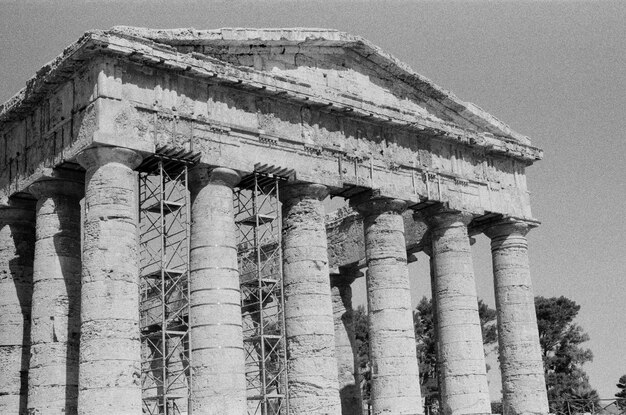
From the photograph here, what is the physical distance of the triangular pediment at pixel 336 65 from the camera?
72.1ft

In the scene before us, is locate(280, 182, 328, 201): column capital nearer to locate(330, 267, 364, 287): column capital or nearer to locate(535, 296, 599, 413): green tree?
locate(330, 267, 364, 287): column capital

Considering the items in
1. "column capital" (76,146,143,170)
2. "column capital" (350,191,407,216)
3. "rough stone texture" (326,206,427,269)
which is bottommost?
"column capital" (76,146,143,170)

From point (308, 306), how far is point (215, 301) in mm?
2950

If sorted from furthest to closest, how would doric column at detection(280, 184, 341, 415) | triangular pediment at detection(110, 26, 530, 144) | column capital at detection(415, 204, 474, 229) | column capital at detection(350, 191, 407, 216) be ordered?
column capital at detection(415, 204, 474, 229) → column capital at detection(350, 191, 407, 216) → triangular pediment at detection(110, 26, 530, 144) → doric column at detection(280, 184, 341, 415)

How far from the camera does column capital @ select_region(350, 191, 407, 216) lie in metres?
24.7

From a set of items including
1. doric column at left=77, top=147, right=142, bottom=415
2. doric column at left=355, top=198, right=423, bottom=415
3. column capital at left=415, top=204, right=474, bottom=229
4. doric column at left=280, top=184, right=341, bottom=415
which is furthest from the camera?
column capital at left=415, top=204, right=474, bottom=229

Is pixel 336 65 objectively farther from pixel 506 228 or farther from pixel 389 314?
pixel 506 228

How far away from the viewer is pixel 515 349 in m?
27.4

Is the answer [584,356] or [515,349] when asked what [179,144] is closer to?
[515,349]

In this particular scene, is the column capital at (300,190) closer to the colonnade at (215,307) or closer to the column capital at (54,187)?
the colonnade at (215,307)

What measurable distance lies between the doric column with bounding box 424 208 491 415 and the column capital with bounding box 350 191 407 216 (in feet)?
6.78

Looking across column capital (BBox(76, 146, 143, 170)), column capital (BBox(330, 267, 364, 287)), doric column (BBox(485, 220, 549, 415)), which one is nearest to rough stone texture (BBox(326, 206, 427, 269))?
column capital (BBox(330, 267, 364, 287))

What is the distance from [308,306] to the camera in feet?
73.2

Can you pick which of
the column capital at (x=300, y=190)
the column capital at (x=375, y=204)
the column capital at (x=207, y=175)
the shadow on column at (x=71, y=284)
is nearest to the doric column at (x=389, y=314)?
the column capital at (x=375, y=204)
